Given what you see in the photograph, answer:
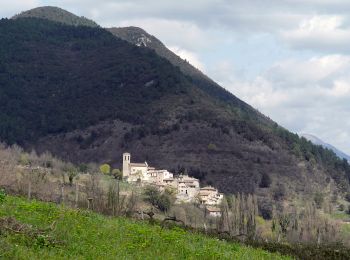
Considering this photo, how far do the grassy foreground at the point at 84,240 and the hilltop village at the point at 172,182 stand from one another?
2916 inches

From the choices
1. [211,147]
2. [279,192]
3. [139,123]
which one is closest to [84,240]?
[279,192]

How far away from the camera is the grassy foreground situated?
11859mm

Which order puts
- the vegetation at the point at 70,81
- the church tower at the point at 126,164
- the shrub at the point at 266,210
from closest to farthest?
the shrub at the point at 266,210
the church tower at the point at 126,164
the vegetation at the point at 70,81

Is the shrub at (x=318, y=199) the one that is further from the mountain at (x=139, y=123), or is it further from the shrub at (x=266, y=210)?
the shrub at (x=266, y=210)

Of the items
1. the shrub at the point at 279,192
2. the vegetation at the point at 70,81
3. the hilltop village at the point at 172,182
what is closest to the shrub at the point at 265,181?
the shrub at the point at 279,192

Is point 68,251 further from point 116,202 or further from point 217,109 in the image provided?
point 217,109

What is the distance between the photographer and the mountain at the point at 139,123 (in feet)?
381

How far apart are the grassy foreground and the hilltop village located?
74.1 meters

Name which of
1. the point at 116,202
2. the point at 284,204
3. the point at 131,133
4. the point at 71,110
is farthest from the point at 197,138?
the point at 116,202

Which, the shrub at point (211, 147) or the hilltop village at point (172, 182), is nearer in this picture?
the hilltop village at point (172, 182)

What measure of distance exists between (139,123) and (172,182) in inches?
1236

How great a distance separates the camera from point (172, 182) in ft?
345

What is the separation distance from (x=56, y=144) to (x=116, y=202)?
101288 mm

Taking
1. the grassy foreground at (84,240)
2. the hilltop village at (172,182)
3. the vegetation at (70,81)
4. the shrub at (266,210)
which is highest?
the vegetation at (70,81)
